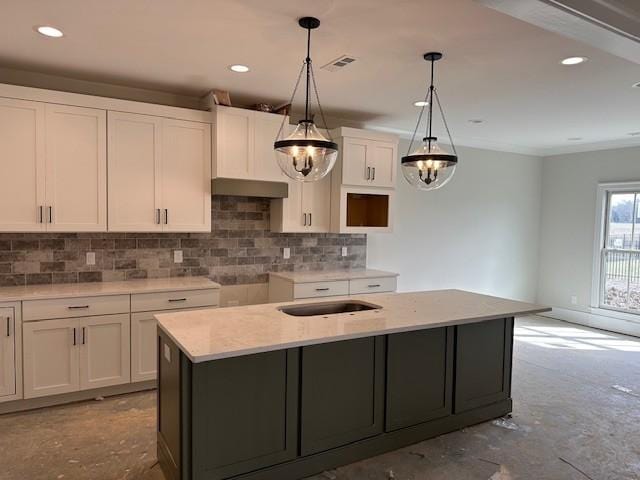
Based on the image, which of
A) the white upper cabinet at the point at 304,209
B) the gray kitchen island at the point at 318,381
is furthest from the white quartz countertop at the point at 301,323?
the white upper cabinet at the point at 304,209

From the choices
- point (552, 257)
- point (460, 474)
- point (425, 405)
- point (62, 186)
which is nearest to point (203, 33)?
point (62, 186)

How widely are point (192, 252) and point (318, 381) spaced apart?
2255 millimetres

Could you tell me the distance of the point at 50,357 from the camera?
10.7 ft

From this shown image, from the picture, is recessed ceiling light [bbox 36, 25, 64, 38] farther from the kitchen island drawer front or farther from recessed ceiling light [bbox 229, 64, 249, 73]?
the kitchen island drawer front

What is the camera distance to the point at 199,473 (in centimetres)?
219

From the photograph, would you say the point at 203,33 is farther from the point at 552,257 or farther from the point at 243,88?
the point at 552,257

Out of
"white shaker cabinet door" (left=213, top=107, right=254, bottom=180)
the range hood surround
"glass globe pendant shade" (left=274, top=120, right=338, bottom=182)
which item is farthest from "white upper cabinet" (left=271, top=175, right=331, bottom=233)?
"glass globe pendant shade" (left=274, top=120, right=338, bottom=182)

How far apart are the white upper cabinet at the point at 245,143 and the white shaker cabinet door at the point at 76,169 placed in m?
0.93

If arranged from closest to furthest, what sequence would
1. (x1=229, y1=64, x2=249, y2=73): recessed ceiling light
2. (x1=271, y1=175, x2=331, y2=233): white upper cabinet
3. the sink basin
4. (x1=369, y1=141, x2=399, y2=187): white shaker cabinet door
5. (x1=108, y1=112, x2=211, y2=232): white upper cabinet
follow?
1. the sink basin
2. (x1=229, y1=64, x2=249, y2=73): recessed ceiling light
3. (x1=108, y1=112, x2=211, y2=232): white upper cabinet
4. (x1=271, y1=175, x2=331, y2=233): white upper cabinet
5. (x1=369, y1=141, x2=399, y2=187): white shaker cabinet door

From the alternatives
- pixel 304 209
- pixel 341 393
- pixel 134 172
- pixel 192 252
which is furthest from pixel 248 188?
pixel 341 393

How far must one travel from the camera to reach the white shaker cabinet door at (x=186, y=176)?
384 centimetres

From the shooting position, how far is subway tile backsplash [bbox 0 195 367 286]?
11.9 ft

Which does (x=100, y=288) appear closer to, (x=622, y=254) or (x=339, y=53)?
(x=339, y=53)

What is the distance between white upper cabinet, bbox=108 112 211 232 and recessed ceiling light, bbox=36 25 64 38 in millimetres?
857
